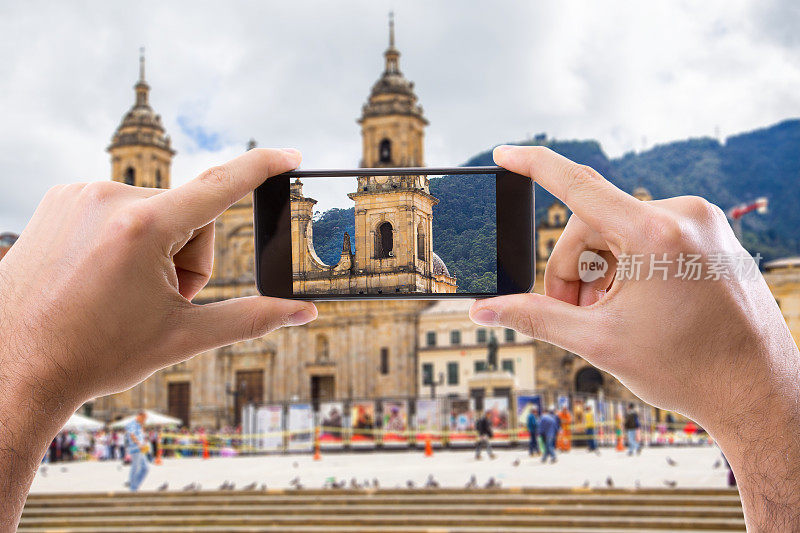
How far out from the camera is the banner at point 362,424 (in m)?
29.7

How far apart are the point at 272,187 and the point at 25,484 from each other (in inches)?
44.5

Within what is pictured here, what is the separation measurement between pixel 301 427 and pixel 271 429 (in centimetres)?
141

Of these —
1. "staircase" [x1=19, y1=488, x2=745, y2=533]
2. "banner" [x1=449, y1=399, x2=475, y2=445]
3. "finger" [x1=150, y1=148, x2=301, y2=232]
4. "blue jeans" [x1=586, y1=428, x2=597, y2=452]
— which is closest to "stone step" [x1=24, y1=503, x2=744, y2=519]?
"staircase" [x1=19, y1=488, x2=745, y2=533]

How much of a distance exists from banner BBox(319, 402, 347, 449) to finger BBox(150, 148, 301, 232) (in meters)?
27.8

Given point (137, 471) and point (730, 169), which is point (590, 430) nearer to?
point (137, 471)

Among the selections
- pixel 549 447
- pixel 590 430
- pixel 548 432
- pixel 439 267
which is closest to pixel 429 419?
pixel 590 430

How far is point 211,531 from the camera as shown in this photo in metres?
13.0

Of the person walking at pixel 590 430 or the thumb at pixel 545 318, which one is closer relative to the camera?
the thumb at pixel 545 318

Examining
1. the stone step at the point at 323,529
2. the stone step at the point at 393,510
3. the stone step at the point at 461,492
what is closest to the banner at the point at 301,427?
the stone step at the point at 461,492

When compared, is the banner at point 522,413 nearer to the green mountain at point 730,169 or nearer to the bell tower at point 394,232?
the bell tower at point 394,232

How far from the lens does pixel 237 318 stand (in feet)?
7.43

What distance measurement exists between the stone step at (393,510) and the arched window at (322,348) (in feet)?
125

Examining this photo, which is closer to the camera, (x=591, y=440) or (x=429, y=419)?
(x=591, y=440)

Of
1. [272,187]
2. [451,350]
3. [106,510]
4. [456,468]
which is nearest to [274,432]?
[456,468]
